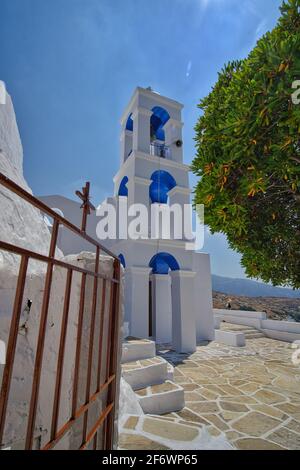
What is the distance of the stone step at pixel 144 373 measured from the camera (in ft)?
16.2

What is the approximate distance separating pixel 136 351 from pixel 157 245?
450 cm

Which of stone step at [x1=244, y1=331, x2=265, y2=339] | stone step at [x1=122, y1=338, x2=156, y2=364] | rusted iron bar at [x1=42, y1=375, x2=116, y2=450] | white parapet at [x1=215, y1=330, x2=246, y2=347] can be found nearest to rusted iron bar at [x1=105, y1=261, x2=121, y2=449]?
rusted iron bar at [x1=42, y1=375, x2=116, y2=450]

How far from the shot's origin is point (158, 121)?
42.6 feet

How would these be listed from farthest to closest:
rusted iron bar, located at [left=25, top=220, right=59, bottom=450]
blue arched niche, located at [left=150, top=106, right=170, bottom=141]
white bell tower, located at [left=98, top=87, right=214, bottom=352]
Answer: blue arched niche, located at [left=150, top=106, right=170, bottom=141] → white bell tower, located at [left=98, top=87, right=214, bottom=352] → rusted iron bar, located at [left=25, top=220, right=59, bottom=450]

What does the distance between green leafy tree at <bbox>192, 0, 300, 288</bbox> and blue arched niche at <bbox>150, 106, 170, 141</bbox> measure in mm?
8756

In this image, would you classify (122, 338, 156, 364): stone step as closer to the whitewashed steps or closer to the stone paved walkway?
the stone paved walkway

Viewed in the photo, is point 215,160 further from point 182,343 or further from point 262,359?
point 262,359

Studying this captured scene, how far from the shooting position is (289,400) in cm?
529

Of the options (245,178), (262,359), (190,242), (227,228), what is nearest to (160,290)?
(190,242)

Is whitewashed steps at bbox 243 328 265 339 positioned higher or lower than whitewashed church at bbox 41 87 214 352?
lower

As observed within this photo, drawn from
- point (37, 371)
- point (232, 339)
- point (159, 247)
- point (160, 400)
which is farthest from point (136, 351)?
point (232, 339)

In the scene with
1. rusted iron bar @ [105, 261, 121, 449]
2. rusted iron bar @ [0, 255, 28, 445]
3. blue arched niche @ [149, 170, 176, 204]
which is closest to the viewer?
rusted iron bar @ [0, 255, 28, 445]

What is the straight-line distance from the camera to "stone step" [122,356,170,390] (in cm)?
494

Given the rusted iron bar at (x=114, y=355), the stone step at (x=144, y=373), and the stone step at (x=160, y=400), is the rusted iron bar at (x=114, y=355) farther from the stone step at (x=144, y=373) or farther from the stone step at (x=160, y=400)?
the stone step at (x=144, y=373)
